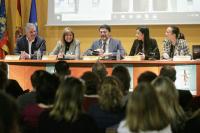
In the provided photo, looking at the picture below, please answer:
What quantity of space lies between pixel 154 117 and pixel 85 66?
14.2 ft

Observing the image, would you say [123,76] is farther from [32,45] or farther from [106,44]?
[32,45]

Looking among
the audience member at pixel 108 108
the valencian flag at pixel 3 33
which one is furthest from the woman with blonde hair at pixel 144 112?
the valencian flag at pixel 3 33

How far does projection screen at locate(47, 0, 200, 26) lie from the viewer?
7.82m

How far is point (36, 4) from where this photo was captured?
9.15 m

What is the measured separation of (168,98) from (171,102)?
0.05 meters

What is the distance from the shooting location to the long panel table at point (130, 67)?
597cm

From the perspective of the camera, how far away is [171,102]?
2596 millimetres

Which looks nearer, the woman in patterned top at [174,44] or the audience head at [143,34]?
the woman in patterned top at [174,44]

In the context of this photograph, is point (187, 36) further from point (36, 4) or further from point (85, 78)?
point (85, 78)

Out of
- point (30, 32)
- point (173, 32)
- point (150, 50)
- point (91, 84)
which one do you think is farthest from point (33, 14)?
point (91, 84)

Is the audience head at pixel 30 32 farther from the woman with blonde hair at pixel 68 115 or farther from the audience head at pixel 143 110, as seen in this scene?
the audience head at pixel 143 110

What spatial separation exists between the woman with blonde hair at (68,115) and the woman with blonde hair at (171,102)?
0.50 metres

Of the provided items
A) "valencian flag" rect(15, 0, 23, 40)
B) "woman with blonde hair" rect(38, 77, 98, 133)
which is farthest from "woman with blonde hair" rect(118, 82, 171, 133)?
"valencian flag" rect(15, 0, 23, 40)

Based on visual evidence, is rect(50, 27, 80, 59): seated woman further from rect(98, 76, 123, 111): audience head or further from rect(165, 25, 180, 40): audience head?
rect(98, 76, 123, 111): audience head
